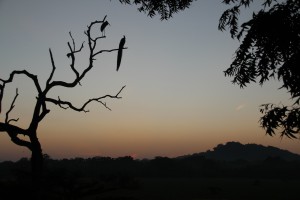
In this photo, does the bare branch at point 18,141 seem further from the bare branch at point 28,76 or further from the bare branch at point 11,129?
the bare branch at point 28,76

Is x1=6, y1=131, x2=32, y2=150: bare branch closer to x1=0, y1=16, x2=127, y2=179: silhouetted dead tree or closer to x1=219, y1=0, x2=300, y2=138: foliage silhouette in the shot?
x1=0, y1=16, x2=127, y2=179: silhouetted dead tree

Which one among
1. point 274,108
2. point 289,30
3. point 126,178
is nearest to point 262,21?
point 289,30

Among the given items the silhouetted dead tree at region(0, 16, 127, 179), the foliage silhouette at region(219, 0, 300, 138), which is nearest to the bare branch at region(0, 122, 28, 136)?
the silhouetted dead tree at region(0, 16, 127, 179)

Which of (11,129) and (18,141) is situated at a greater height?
(11,129)

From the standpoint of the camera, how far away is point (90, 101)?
26.7 feet

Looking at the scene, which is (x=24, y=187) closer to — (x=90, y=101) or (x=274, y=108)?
(x=90, y=101)

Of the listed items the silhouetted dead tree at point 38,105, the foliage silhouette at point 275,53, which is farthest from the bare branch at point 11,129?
the foliage silhouette at point 275,53

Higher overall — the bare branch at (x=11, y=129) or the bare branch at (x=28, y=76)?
the bare branch at (x=28, y=76)

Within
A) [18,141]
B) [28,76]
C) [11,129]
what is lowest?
[18,141]

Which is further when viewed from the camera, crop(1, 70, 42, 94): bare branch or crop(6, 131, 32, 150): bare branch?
crop(1, 70, 42, 94): bare branch

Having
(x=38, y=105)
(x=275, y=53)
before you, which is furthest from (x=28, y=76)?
(x=275, y=53)

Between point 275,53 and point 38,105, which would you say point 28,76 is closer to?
point 38,105

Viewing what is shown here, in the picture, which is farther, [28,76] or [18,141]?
[28,76]

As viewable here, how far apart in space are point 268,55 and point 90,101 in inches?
164
